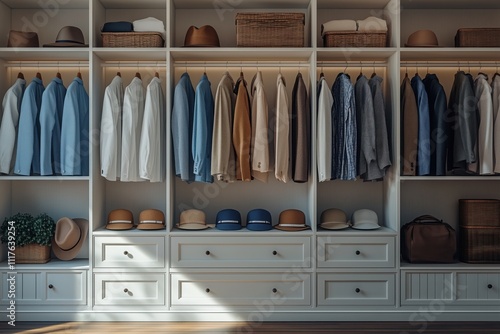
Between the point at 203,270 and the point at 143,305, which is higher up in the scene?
the point at 203,270

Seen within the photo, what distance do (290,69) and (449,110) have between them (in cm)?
134

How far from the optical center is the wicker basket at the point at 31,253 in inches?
149

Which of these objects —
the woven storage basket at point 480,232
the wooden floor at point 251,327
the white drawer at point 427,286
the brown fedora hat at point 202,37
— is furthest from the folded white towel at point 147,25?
the woven storage basket at point 480,232

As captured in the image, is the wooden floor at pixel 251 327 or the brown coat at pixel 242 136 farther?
the brown coat at pixel 242 136

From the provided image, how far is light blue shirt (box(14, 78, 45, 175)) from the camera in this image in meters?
3.73

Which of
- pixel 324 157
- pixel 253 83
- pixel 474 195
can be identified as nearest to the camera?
pixel 324 157

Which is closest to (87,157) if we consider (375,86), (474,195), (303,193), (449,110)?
(303,193)

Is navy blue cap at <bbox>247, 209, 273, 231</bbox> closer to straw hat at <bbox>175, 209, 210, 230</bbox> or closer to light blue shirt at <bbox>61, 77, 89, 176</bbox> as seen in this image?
straw hat at <bbox>175, 209, 210, 230</bbox>

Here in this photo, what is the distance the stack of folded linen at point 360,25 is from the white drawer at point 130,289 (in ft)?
7.82

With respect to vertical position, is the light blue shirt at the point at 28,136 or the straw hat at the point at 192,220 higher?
the light blue shirt at the point at 28,136

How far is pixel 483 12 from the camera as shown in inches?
166

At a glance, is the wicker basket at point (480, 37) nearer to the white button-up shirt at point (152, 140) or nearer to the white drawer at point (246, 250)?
the white drawer at point (246, 250)

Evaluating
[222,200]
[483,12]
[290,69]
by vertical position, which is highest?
[483,12]

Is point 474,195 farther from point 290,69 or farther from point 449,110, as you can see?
point 290,69
